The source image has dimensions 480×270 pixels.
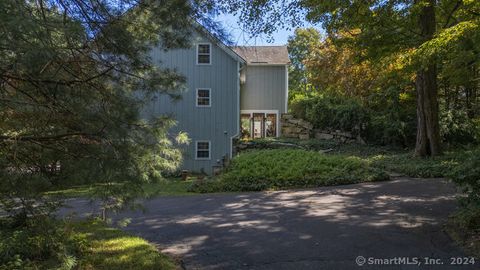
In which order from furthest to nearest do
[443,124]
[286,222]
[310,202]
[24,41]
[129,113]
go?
1. [443,124]
2. [310,202]
3. [286,222]
4. [129,113]
5. [24,41]

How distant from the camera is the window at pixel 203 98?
22500mm

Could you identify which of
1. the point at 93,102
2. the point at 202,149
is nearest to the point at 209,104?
the point at 202,149

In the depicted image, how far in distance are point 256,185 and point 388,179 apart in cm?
388

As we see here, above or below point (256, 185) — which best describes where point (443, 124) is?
above

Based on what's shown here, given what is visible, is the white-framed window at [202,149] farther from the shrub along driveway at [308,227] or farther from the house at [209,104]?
the shrub along driveway at [308,227]

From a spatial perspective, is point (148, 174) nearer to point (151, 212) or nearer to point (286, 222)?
point (286, 222)

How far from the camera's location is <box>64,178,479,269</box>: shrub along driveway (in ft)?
18.9

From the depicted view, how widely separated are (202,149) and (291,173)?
31.1ft

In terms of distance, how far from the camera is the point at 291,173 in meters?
13.8

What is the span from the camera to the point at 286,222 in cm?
805

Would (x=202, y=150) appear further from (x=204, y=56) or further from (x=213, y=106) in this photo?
(x=204, y=56)

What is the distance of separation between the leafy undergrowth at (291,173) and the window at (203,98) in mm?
7490

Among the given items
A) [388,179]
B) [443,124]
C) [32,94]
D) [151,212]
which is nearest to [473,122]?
[443,124]

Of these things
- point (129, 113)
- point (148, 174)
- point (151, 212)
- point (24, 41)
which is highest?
point (24, 41)
